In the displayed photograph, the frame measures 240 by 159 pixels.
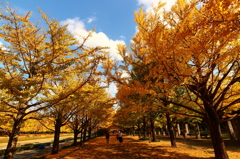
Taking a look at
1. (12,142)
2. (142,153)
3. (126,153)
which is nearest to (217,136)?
(142,153)

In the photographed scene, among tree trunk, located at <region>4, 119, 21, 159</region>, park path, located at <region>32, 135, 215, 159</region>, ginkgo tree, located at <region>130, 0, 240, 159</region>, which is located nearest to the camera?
ginkgo tree, located at <region>130, 0, 240, 159</region>

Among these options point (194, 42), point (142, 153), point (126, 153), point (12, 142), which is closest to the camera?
point (194, 42)

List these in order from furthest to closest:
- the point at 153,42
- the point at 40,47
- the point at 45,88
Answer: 1. the point at 40,47
2. the point at 45,88
3. the point at 153,42

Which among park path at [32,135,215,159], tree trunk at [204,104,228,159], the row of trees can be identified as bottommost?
park path at [32,135,215,159]

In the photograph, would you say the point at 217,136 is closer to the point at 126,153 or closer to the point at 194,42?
the point at 194,42

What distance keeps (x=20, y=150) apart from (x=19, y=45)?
21336 mm

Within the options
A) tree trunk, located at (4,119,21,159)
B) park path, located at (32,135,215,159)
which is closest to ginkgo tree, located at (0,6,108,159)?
tree trunk, located at (4,119,21,159)

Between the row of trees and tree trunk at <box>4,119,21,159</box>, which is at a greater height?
the row of trees

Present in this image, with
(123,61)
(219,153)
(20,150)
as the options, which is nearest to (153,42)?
(123,61)

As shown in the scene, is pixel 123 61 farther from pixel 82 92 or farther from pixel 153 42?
pixel 153 42

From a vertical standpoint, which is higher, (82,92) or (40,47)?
(40,47)

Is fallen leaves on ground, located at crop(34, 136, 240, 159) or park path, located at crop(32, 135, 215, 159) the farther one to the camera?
park path, located at crop(32, 135, 215, 159)

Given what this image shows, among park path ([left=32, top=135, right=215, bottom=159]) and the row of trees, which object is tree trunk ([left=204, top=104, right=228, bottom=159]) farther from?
park path ([left=32, top=135, right=215, bottom=159])

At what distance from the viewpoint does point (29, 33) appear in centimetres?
547
